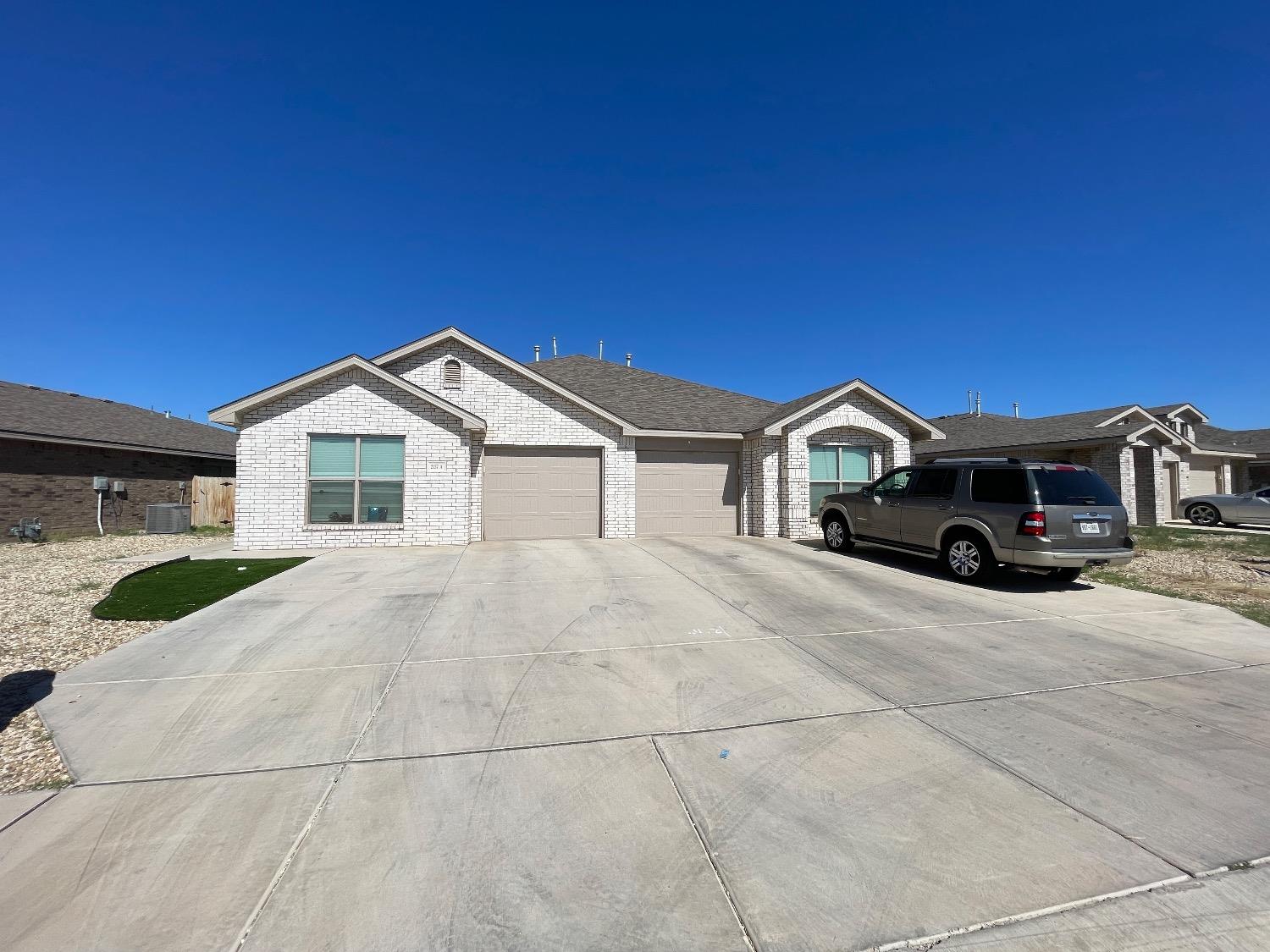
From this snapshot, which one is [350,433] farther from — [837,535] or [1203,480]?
[1203,480]

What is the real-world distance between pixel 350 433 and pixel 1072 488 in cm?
1262

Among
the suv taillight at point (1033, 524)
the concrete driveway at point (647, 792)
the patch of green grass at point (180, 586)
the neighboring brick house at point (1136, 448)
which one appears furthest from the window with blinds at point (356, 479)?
the neighboring brick house at point (1136, 448)

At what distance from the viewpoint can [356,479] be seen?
11750 millimetres

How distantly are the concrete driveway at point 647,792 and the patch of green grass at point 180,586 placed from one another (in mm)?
1133

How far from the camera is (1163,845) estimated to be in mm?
2529

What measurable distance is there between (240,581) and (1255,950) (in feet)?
32.8

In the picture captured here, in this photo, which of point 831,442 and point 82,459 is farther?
point 82,459

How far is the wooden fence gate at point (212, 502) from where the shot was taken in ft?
55.8

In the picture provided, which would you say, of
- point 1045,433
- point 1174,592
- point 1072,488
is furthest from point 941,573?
point 1045,433

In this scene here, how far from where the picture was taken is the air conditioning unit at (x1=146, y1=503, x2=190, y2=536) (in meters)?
15.4

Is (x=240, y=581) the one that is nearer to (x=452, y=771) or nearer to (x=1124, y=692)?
(x=452, y=771)

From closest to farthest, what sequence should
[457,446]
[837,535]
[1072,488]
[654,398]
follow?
[1072,488] < [837,535] < [457,446] < [654,398]

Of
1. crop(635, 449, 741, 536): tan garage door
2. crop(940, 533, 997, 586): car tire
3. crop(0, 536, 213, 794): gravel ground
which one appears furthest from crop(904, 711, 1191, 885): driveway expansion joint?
crop(635, 449, 741, 536): tan garage door

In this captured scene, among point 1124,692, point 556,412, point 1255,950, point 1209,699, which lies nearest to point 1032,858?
point 1255,950
